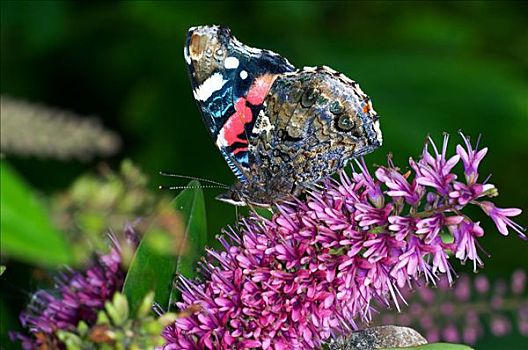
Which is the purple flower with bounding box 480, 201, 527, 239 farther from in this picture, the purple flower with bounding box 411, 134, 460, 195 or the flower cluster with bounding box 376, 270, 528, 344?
the flower cluster with bounding box 376, 270, 528, 344

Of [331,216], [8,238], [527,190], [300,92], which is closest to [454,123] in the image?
[527,190]

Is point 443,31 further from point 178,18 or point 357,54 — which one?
point 178,18

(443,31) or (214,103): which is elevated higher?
(443,31)

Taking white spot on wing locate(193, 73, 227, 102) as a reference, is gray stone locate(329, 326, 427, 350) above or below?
below

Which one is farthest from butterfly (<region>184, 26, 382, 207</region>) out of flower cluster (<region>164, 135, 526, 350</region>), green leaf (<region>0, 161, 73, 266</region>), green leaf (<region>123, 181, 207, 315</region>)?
green leaf (<region>0, 161, 73, 266</region>)

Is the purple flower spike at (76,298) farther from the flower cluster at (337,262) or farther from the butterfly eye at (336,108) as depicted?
the butterfly eye at (336,108)

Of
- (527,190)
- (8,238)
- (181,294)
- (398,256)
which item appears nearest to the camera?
(8,238)

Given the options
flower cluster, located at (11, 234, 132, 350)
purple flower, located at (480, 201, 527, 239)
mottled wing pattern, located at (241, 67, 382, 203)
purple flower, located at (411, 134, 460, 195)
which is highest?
mottled wing pattern, located at (241, 67, 382, 203)
